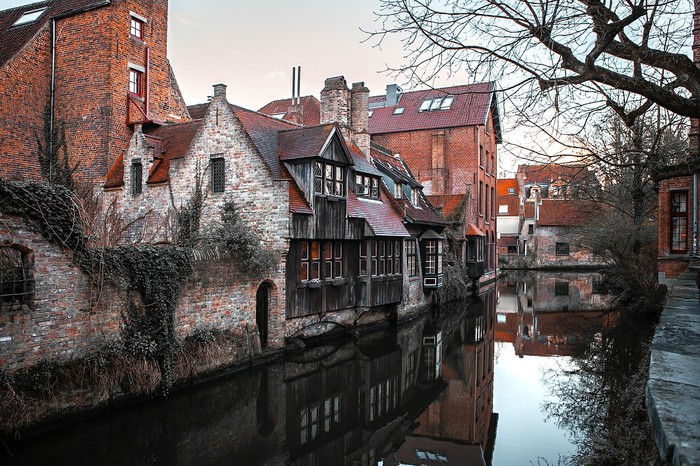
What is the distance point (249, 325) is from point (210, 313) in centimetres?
140

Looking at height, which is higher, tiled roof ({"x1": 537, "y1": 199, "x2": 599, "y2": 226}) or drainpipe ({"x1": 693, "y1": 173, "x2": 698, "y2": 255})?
tiled roof ({"x1": 537, "y1": 199, "x2": 599, "y2": 226})

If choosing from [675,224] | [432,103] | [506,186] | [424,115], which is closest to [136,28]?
[424,115]

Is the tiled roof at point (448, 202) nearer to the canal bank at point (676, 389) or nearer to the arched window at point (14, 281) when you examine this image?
the canal bank at point (676, 389)

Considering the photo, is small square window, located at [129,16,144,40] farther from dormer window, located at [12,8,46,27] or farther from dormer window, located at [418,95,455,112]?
dormer window, located at [418,95,455,112]

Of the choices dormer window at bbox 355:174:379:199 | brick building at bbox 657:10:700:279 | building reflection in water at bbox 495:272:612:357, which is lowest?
building reflection in water at bbox 495:272:612:357

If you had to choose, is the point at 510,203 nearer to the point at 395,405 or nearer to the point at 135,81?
the point at 135,81

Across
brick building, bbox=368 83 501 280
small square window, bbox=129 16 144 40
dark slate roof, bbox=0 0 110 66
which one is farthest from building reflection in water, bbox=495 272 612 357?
dark slate roof, bbox=0 0 110 66

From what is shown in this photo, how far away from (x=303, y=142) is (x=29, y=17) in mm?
15430

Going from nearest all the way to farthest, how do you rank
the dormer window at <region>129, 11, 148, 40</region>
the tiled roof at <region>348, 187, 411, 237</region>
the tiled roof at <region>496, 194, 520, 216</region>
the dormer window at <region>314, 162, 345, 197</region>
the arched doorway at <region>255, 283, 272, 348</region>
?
the arched doorway at <region>255, 283, 272, 348</region> → the dormer window at <region>314, 162, 345, 197</region> → the tiled roof at <region>348, 187, 411, 237</region> → the dormer window at <region>129, 11, 148, 40</region> → the tiled roof at <region>496, 194, 520, 216</region>

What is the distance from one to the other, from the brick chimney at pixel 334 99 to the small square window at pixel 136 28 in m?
8.41

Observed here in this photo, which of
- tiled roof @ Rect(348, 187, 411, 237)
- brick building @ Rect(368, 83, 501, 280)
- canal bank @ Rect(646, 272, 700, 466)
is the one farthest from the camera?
brick building @ Rect(368, 83, 501, 280)

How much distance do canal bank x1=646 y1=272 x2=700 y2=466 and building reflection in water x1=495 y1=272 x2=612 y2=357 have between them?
9.47 m

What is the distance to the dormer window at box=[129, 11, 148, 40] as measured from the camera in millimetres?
21562

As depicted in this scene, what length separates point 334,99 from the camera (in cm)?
2023
